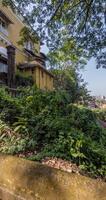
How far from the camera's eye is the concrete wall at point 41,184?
7.79ft

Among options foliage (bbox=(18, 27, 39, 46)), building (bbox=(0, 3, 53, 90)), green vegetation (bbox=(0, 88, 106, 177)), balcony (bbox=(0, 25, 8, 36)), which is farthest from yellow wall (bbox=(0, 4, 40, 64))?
green vegetation (bbox=(0, 88, 106, 177))

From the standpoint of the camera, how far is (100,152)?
3.65m

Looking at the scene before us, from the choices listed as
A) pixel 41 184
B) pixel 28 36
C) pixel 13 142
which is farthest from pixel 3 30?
pixel 41 184

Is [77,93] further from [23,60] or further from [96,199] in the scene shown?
[96,199]

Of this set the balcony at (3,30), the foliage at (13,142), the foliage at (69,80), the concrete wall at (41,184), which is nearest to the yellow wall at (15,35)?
the balcony at (3,30)

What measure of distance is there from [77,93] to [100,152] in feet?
85.2

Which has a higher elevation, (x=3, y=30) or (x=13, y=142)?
(x=3, y=30)

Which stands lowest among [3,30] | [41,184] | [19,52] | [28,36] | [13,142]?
[41,184]

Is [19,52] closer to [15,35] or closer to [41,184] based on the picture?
[15,35]

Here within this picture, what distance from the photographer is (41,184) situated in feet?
8.67

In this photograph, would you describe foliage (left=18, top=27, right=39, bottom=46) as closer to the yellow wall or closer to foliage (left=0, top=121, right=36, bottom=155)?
foliage (left=0, top=121, right=36, bottom=155)

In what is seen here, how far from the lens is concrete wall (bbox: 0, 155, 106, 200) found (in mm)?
2373

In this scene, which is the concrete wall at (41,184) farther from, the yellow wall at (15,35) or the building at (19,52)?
the yellow wall at (15,35)

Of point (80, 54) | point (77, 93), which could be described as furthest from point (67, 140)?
point (77, 93)
